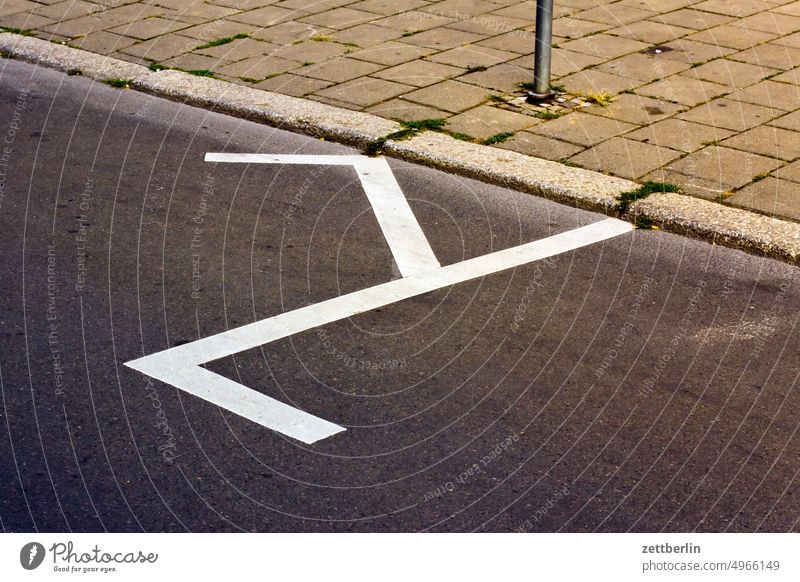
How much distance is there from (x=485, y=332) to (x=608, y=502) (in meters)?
1.10

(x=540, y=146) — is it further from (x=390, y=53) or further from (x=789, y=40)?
(x=789, y=40)

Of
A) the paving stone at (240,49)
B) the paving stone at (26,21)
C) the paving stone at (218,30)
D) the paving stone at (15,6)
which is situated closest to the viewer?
the paving stone at (240,49)

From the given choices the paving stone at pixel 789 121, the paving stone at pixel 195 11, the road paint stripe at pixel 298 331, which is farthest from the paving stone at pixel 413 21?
the road paint stripe at pixel 298 331

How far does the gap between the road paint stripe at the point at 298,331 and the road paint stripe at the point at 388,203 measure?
0.15 metres

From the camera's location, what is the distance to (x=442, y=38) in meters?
7.61

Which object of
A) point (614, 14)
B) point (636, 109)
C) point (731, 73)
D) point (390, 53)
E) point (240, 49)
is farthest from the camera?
point (614, 14)

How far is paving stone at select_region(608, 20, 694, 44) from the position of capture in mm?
7488

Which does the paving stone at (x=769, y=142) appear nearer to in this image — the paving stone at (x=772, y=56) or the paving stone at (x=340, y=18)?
the paving stone at (x=772, y=56)

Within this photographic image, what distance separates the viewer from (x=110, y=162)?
19.5 ft

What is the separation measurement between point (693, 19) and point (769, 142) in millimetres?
2375

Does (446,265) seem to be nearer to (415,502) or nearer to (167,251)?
(167,251)

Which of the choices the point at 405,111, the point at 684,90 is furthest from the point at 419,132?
the point at 684,90

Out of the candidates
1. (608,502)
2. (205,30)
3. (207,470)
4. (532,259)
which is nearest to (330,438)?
(207,470)

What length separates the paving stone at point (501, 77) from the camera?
22.1 ft
